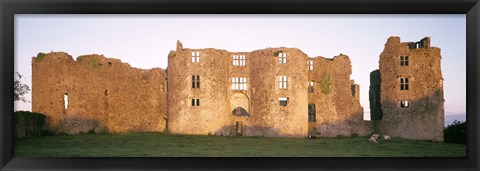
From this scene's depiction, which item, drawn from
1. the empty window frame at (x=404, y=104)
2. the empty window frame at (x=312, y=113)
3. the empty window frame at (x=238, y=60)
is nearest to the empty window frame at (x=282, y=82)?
the empty window frame at (x=238, y=60)

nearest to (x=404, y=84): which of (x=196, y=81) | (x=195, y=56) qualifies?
(x=196, y=81)

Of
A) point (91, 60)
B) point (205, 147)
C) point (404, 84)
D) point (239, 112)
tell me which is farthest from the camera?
point (239, 112)

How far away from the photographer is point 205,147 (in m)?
31.3

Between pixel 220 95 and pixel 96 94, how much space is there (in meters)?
9.51

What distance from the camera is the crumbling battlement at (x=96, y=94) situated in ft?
125

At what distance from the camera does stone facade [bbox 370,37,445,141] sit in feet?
131

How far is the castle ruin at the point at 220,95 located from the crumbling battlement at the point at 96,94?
2.8 inches

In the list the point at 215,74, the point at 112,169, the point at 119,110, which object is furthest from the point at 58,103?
the point at 112,169

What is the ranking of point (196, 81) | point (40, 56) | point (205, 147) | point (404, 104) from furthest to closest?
1. point (196, 81)
2. point (404, 104)
3. point (40, 56)
4. point (205, 147)

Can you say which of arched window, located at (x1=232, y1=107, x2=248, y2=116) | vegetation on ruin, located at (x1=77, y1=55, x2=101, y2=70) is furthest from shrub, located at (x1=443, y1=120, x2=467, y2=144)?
vegetation on ruin, located at (x1=77, y1=55, x2=101, y2=70)

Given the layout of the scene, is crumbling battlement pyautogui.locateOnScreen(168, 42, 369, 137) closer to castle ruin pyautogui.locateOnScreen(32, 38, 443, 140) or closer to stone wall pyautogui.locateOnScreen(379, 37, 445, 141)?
castle ruin pyautogui.locateOnScreen(32, 38, 443, 140)

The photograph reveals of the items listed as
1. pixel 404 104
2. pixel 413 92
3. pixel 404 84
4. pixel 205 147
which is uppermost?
pixel 404 84

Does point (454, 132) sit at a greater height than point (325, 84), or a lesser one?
lesser

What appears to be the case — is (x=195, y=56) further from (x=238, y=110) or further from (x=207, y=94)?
(x=238, y=110)
